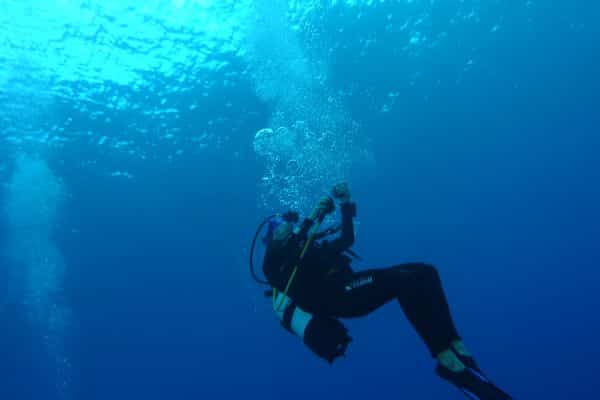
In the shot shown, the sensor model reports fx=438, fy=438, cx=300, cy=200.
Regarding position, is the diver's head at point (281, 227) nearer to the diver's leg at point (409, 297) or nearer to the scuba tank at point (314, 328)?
the scuba tank at point (314, 328)

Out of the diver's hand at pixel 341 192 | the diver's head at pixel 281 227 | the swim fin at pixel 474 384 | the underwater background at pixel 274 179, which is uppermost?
the underwater background at pixel 274 179

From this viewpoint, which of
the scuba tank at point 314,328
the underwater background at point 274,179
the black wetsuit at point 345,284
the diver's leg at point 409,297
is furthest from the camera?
the underwater background at point 274,179

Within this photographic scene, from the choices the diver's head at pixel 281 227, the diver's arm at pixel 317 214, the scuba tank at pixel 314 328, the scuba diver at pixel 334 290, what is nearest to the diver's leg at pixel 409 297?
the scuba diver at pixel 334 290

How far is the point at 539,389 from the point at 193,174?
142 feet

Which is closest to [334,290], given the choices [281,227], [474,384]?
[281,227]

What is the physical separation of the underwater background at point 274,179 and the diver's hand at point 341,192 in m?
11.4

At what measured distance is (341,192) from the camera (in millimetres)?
4207

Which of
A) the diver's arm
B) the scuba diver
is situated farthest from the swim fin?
the diver's arm

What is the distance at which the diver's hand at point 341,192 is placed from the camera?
4.21 meters

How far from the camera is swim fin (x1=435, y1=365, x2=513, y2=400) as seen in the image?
112 inches

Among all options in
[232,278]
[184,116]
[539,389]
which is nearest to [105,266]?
[232,278]

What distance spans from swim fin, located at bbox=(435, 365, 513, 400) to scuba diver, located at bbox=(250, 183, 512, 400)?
168 mm

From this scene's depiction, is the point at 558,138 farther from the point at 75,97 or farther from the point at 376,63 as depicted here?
the point at 75,97

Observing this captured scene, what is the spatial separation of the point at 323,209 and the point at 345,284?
0.69m
